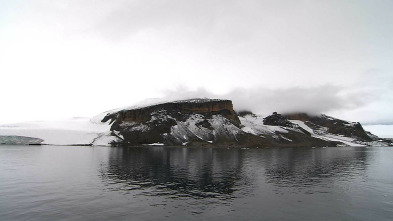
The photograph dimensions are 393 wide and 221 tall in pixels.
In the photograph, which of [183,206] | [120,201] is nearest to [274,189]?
[183,206]

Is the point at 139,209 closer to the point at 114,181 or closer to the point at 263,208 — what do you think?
the point at 263,208

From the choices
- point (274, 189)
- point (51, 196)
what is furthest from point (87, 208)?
point (274, 189)

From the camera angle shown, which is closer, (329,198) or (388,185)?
(329,198)

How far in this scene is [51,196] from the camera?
44156 millimetres

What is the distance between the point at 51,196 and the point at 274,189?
1661 inches

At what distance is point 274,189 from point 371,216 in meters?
19.0

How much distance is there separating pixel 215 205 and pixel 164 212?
8.42m

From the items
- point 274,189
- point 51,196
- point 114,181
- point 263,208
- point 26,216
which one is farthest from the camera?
point 114,181

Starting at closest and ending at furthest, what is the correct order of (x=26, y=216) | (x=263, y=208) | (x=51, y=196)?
1. (x=26, y=216)
2. (x=263, y=208)
3. (x=51, y=196)

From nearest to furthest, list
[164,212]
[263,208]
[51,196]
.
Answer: [164,212], [263,208], [51,196]

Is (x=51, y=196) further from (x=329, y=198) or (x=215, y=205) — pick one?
(x=329, y=198)

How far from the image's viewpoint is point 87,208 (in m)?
37.6

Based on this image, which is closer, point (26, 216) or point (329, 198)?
point (26, 216)

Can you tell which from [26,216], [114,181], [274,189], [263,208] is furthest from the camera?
[114,181]
